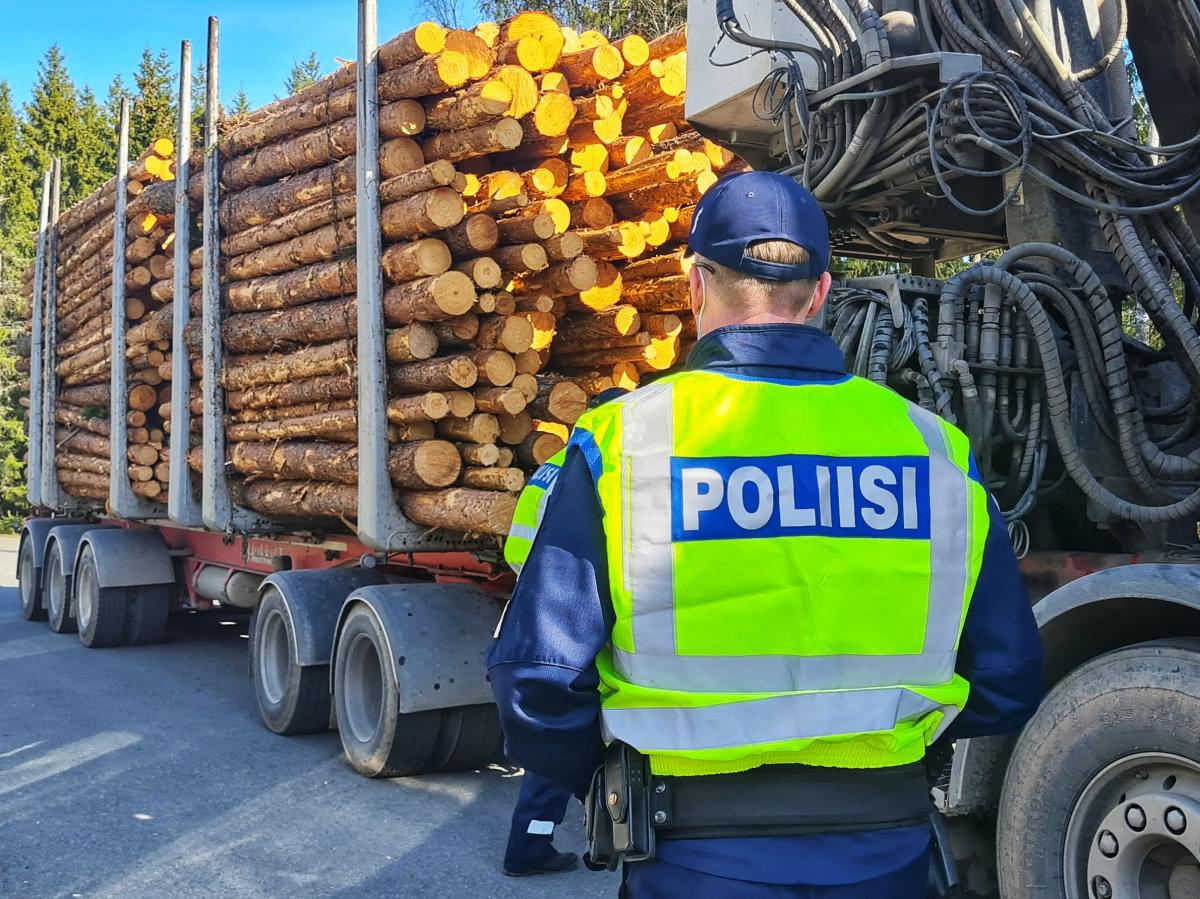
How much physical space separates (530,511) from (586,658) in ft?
0.98

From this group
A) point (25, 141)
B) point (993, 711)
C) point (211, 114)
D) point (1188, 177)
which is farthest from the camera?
point (25, 141)

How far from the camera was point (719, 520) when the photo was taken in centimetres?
192

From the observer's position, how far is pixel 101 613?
10.2 m

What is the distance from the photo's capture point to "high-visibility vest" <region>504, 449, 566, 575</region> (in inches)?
81.7

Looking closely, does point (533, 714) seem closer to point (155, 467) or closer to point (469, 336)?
point (469, 336)

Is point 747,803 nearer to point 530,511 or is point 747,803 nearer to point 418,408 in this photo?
point 530,511

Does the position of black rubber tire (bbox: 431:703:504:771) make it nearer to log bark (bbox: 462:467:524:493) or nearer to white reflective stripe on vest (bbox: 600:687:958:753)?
log bark (bbox: 462:467:524:493)

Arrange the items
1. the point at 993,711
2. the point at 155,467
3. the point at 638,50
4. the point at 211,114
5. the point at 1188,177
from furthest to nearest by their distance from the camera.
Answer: the point at 155,467
the point at 211,114
the point at 638,50
the point at 1188,177
the point at 993,711

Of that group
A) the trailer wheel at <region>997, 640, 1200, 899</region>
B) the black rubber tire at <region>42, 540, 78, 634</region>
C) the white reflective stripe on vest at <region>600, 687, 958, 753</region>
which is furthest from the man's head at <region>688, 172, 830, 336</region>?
the black rubber tire at <region>42, 540, 78, 634</region>

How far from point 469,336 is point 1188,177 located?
140 inches

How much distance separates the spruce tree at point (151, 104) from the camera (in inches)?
1316

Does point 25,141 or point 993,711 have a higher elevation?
point 25,141

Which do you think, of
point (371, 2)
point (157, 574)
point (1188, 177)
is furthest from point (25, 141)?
point (1188, 177)

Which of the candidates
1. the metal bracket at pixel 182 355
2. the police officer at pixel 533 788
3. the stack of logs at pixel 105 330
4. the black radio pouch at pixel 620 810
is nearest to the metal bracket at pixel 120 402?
the stack of logs at pixel 105 330
